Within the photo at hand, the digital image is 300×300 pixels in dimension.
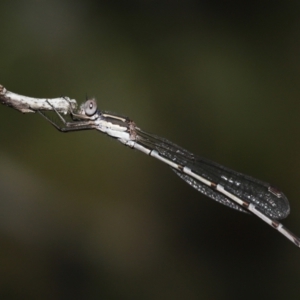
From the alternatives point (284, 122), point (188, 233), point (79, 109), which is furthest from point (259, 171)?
point (79, 109)

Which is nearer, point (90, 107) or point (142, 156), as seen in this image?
point (90, 107)

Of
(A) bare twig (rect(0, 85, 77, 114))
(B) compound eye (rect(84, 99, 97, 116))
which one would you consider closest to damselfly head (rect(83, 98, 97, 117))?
(B) compound eye (rect(84, 99, 97, 116))

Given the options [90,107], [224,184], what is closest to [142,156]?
[224,184]

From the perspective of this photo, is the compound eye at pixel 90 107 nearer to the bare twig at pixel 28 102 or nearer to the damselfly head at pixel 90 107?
the damselfly head at pixel 90 107

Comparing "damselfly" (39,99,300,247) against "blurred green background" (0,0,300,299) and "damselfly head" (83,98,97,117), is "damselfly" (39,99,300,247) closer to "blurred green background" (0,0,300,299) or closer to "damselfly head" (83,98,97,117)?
"damselfly head" (83,98,97,117)

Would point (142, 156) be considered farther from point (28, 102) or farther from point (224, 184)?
point (28, 102)

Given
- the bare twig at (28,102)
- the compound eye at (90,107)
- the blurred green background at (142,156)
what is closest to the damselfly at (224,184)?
the compound eye at (90,107)

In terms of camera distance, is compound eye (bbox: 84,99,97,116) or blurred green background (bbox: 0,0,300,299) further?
blurred green background (bbox: 0,0,300,299)
